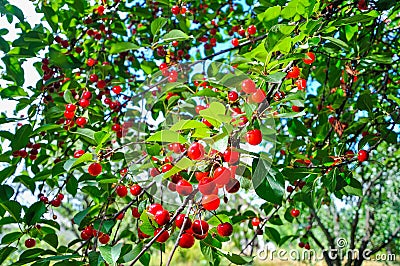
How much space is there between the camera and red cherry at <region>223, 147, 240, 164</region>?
67 cm

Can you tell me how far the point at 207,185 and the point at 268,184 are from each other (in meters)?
0.20

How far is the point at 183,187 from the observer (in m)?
0.73

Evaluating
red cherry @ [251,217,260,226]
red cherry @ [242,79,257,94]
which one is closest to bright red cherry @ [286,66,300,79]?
red cherry @ [242,79,257,94]

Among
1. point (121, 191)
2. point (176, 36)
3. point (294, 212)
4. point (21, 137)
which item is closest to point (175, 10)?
point (176, 36)

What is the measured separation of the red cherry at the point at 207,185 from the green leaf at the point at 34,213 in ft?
2.22

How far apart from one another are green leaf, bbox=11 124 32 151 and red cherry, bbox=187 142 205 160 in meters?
0.98

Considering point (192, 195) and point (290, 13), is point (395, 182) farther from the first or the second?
point (192, 195)

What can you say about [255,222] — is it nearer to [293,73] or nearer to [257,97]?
[293,73]

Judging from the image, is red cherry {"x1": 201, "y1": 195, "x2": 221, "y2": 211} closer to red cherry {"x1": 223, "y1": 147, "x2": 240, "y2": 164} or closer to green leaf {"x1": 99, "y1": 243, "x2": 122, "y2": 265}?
red cherry {"x1": 223, "y1": 147, "x2": 240, "y2": 164}

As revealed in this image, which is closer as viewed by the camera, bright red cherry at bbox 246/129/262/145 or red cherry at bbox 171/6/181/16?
bright red cherry at bbox 246/129/262/145

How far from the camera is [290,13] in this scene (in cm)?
107

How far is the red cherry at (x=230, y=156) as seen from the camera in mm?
667

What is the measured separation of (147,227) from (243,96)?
1.11 feet

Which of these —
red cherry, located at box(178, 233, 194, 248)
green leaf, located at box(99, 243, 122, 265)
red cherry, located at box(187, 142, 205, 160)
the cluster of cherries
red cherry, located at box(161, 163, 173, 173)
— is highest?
the cluster of cherries
